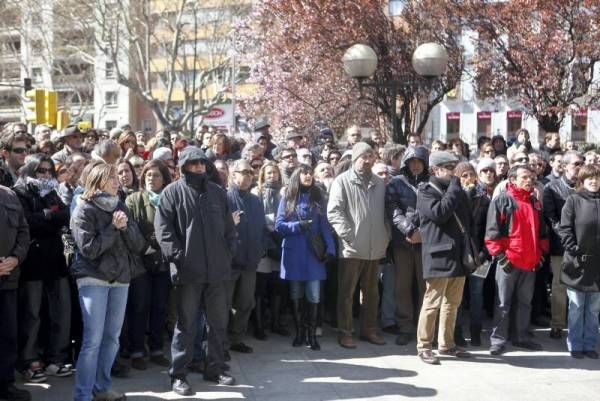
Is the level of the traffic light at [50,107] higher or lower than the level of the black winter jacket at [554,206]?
higher

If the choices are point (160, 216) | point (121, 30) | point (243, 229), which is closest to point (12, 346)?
point (160, 216)

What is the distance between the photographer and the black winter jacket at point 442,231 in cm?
645

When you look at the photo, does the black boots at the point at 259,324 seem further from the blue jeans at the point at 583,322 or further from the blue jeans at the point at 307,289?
the blue jeans at the point at 583,322

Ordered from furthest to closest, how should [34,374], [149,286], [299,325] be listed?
1. [299,325]
2. [149,286]
3. [34,374]

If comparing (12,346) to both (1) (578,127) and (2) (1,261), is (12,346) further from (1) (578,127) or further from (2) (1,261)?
(1) (578,127)

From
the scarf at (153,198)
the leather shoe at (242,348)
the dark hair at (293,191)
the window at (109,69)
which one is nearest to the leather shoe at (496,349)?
the dark hair at (293,191)

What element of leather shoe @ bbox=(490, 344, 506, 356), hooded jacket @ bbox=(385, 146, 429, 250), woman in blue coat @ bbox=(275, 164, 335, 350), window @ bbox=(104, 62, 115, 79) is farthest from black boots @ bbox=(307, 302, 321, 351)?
window @ bbox=(104, 62, 115, 79)

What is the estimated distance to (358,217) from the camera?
7.17 metres

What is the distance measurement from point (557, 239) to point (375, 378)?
2.80 meters

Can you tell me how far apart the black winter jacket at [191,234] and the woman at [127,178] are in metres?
0.97

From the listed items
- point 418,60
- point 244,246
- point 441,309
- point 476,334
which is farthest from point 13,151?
point 418,60

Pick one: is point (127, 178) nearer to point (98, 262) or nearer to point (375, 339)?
point (98, 262)

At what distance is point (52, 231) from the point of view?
19.1 ft

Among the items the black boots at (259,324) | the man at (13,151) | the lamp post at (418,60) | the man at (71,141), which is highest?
the lamp post at (418,60)
